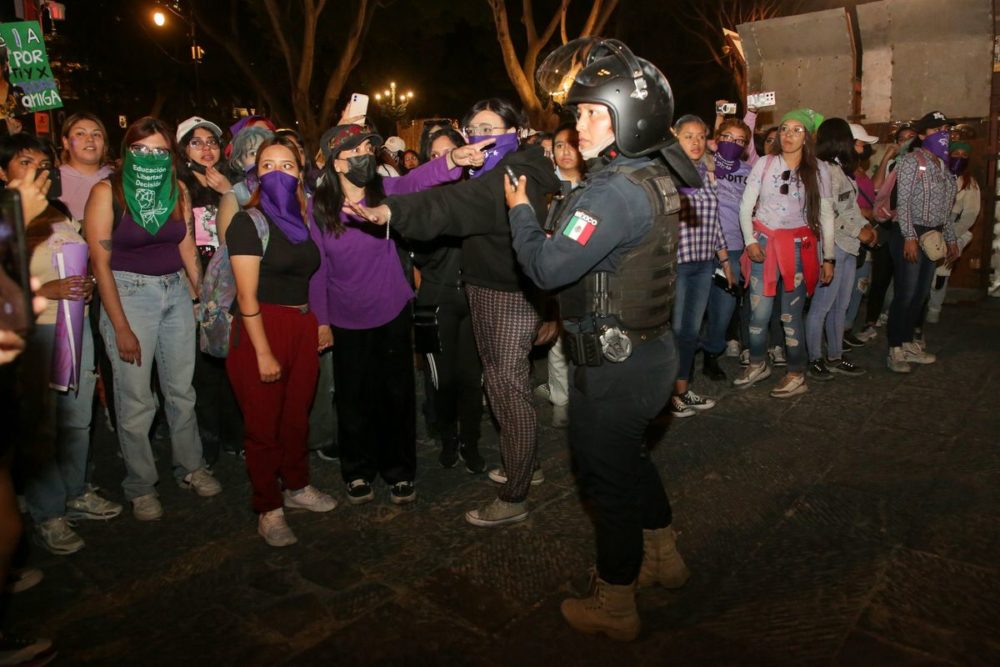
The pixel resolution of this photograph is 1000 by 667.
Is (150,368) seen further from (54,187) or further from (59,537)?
(54,187)

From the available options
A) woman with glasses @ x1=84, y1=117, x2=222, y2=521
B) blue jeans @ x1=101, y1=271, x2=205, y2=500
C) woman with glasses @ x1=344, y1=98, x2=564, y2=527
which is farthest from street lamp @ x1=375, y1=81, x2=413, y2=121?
woman with glasses @ x1=344, y1=98, x2=564, y2=527

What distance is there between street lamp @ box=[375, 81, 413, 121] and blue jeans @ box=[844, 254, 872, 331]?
1696 centimetres

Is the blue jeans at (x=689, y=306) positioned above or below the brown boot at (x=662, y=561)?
above

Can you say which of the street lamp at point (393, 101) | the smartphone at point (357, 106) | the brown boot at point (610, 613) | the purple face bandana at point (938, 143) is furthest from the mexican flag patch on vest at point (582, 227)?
the street lamp at point (393, 101)

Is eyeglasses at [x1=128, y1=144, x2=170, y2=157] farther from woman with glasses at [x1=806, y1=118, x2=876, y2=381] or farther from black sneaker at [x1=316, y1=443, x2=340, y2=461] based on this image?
woman with glasses at [x1=806, y1=118, x2=876, y2=381]

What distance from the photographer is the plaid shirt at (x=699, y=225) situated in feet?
19.9

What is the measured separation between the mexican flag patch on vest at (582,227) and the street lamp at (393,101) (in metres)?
20.8

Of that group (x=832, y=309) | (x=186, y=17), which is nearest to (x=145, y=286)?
(x=832, y=309)

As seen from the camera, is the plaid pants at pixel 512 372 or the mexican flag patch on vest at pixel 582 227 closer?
the mexican flag patch on vest at pixel 582 227

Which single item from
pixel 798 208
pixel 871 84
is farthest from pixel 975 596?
pixel 871 84

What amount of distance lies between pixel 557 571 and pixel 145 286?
2865 millimetres

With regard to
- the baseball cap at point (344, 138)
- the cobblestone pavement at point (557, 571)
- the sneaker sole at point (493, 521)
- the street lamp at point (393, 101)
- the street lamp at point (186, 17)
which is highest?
the street lamp at point (186, 17)

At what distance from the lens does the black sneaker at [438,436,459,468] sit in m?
5.30

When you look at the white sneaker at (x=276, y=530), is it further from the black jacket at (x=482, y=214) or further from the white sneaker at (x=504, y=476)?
the black jacket at (x=482, y=214)
